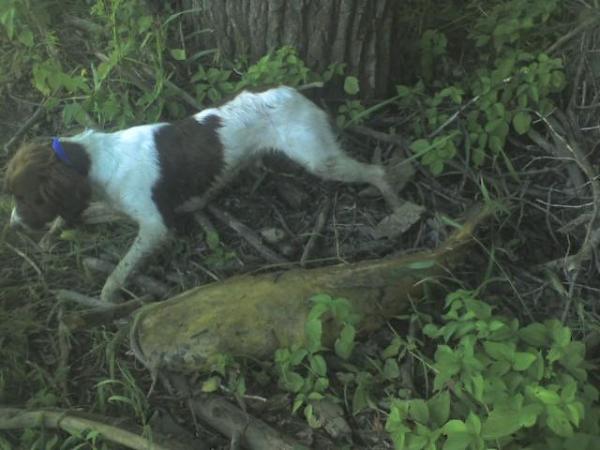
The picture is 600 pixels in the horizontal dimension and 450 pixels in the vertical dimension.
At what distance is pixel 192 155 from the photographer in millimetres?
3465

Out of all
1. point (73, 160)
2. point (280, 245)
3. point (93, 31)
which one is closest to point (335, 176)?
point (280, 245)

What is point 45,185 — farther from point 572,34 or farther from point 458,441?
point 572,34

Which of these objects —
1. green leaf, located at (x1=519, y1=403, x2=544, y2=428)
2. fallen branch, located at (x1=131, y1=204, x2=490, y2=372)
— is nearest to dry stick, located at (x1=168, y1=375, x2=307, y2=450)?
fallen branch, located at (x1=131, y1=204, x2=490, y2=372)

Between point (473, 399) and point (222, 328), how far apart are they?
1.08 metres

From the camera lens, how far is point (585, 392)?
2.25 metres

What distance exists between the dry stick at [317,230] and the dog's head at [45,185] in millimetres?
1190

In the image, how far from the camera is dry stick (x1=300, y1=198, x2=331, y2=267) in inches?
126

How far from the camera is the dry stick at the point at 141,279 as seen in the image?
329cm

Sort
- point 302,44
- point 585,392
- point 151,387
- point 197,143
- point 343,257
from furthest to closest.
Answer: point 302,44 → point 197,143 → point 343,257 → point 151,387 → point 585,392

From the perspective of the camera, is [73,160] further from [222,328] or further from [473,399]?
[473,399]

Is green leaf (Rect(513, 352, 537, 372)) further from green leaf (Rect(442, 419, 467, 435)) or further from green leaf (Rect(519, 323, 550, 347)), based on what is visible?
green leaf (Rect(442, 419, 467, 435))

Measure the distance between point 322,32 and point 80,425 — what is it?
244 centimetres

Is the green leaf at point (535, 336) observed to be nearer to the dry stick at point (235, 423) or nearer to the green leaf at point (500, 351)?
the green leaf at point (500, 351)

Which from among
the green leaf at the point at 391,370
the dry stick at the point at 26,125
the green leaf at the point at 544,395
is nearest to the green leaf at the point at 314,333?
the green leaf at the point at 391,370
